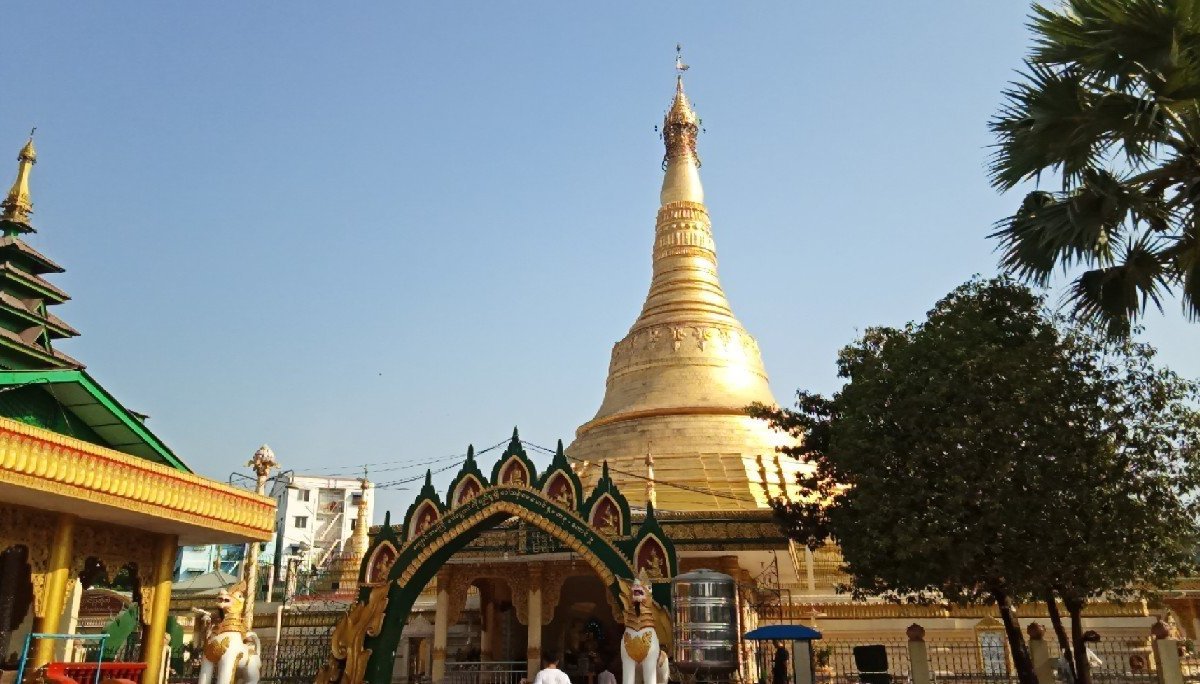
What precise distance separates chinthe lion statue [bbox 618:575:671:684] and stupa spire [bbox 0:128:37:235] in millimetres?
16623

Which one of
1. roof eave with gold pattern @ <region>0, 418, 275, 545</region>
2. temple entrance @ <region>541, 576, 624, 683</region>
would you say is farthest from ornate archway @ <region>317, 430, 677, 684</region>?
temple entrance @ <region>541, 576, 624, 683</region>

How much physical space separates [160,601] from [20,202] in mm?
10346

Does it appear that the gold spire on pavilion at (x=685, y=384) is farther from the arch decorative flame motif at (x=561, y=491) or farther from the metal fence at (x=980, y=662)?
the arch decorative flame motif at (x=561, y=491)

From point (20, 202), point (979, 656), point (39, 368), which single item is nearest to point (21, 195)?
point (20, 202)

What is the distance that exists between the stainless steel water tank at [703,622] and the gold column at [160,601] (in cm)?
848

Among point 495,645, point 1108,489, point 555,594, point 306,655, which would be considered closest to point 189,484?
point 306,655

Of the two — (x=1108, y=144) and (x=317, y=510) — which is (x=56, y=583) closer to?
(x=1108, y=144)

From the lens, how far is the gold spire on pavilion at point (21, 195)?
19547mm

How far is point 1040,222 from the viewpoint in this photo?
35.7 ft

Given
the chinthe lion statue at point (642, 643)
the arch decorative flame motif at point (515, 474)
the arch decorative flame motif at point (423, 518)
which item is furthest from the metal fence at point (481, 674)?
the chinthe lion statue at point (642, 643)

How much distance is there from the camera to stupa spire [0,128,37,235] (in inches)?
765

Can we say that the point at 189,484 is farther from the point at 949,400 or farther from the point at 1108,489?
the point at 1108,489

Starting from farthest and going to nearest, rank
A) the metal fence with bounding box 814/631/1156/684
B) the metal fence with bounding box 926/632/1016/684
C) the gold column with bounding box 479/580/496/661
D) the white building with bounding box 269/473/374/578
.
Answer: the white building with bounding box 269/473/374/578, the gold column with bounding box 479/580/496/661, the metal fence with bounding box 926/632/1016/684, the metal fence with bounding box 814/631/1156/684

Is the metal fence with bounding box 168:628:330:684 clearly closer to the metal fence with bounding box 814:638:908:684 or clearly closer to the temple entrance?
the temple entrance
